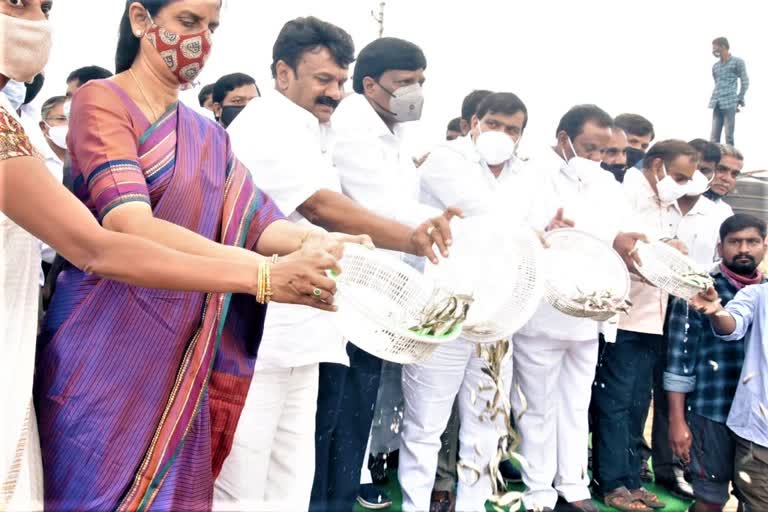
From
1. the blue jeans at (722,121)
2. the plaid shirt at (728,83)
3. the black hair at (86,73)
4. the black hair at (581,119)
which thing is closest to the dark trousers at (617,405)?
the black hair at (581,119)

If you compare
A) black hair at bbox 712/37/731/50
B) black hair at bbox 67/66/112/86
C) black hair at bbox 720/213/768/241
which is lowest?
black hair at bbox 720/213/768/241

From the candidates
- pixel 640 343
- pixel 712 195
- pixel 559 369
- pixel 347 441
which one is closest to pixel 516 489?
pixel 559 369

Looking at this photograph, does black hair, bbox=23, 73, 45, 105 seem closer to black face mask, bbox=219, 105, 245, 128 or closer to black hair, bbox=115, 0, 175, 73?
black face mask, bbox=219, 105, 245, 128

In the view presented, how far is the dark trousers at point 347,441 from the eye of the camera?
3.18 meters

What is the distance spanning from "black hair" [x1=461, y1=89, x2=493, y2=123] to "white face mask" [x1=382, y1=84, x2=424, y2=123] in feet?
5.40

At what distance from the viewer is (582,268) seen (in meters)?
3.44

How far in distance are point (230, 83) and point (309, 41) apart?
1424mm

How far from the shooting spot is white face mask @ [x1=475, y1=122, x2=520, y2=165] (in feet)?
12.3

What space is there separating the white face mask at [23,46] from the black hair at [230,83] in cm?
232

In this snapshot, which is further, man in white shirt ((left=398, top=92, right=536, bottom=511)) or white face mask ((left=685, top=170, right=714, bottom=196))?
white face mask ((left=685, top=170, right=714, bottom=196))

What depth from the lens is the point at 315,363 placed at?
2.60 metres

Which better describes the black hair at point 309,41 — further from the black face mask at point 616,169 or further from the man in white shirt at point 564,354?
the black face mask at point 616,169

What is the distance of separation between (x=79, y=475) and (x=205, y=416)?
29cm

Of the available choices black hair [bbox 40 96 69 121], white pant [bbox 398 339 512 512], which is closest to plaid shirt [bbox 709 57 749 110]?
white pant [bbox 398 339 512 512]
